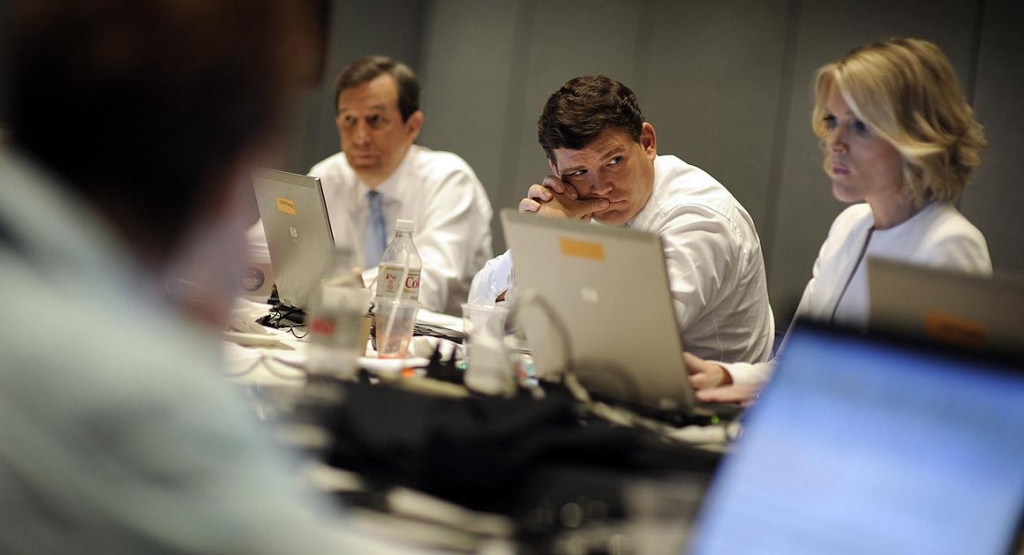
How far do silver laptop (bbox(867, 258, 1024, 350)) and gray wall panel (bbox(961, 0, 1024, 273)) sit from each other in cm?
278

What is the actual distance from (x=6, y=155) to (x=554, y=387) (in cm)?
112

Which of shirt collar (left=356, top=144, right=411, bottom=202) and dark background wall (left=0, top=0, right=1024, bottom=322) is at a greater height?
dark background wall (left=0, top=0, right=1024, bottom=322)

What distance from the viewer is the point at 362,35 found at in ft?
17.1

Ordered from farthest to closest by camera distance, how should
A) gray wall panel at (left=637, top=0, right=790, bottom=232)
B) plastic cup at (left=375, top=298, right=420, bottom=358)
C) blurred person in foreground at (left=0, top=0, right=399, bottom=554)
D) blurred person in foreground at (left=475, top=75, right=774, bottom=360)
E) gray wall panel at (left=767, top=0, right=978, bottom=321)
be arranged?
1. gray wall panel at (left=637, top=0, right=790, bottom=232)
2. gray wall panel at (left=767, top=0, right=978, bottom=321)
3. blurred person in foreground at (left=475, top=75, right=774, bottom=360)
4. plastic cup at (left=375, top=298, right=420, bottom=358)
5. blurred person in foreground at (left=0, top=0, right=399, bottom=554)

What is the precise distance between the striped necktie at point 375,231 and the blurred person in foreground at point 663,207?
1.19 meters

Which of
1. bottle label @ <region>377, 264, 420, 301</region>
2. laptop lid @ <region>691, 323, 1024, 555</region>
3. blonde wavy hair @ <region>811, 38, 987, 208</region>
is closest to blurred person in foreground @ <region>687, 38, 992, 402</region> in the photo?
blonde wavy hair @ <region>811, 38, 987, 208</region>

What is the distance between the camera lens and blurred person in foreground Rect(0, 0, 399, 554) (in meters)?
0.52

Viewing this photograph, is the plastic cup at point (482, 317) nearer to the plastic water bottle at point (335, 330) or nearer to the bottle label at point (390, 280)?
the bottle label at point (390, 280)

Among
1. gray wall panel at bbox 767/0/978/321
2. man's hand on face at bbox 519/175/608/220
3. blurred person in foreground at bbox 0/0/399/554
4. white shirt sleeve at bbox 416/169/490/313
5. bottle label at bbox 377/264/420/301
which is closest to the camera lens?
blurred person in foreground at bbox 0/0/399/554

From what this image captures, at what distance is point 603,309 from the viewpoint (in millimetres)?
1574

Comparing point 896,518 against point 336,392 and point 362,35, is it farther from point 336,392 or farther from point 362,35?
point 362,35

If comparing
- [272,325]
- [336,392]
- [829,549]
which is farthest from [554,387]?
[272,325]

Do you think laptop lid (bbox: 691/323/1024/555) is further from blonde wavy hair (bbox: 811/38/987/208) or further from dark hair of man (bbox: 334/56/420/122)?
dark hair of man (bbox: 334/56/420/122)

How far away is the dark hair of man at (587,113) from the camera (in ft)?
8.32
